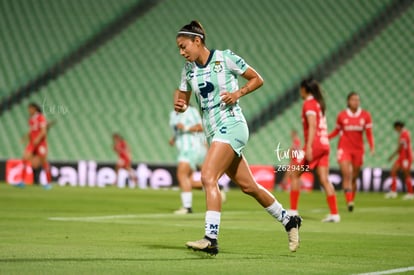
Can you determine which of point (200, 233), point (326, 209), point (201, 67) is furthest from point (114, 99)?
point (201, 67)

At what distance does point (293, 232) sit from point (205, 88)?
167 centimetres

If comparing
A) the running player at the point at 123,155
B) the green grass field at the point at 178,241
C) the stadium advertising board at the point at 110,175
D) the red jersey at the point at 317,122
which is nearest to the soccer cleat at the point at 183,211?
the green grass field at the point at 178,241

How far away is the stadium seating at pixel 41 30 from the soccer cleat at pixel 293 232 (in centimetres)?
2407

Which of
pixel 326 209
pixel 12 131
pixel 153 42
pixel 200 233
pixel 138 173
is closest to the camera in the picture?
pixel 200 233

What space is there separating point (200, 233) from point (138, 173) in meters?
17.6

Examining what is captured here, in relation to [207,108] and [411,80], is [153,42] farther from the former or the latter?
[207,108]

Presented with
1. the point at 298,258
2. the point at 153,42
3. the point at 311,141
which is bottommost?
the point at 298,258

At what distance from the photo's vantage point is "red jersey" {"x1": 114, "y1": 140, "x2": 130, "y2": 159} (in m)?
29.1

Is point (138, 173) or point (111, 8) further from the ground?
point (111, 8)

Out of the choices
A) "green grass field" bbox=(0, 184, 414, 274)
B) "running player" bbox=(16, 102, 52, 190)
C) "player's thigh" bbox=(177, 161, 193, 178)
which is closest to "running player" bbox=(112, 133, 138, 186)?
"running player" bbox=(16, 102, 52, 190)

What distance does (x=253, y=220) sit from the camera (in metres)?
14.0

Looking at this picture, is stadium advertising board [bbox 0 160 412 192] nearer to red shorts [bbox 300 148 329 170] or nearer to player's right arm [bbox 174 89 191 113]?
red shorts [bbox 300 148 329 170]

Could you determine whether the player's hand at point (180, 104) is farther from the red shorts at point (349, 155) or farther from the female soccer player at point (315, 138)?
the red shorts at point (349, 155)

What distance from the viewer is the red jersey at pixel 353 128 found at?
18219 mm
